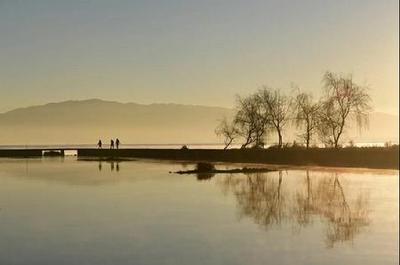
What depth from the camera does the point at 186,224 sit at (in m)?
21.0

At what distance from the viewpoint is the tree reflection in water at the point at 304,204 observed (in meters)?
21.0

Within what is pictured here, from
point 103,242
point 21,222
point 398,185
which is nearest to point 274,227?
point 103,242

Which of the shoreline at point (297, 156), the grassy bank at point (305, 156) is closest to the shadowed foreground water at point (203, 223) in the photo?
the shoreline at point (297, 156)

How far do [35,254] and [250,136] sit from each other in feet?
222

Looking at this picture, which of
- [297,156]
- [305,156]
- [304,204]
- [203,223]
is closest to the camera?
[203,223]

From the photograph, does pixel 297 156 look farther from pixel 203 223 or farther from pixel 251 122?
pixel 203 223

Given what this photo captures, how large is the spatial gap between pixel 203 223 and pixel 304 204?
7.06 metres

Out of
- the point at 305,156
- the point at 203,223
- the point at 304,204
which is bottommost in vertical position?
the point at 203,223

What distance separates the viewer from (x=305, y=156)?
66.8 meters

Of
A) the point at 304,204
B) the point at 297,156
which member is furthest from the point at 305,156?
the point at 304,204

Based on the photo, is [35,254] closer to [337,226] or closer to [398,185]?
[337,226]

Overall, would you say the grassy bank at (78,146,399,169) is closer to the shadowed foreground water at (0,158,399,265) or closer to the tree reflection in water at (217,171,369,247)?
the tree reflection in water at (217,171,369,247)

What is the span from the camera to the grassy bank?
5644 centimetres

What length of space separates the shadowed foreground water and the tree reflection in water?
4 cm
